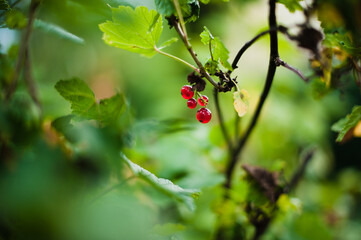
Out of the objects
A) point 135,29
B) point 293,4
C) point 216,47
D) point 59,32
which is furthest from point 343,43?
point 59,32

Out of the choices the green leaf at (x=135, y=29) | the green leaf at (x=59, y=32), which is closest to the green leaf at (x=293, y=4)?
the green leaf at (x=135, y=29)

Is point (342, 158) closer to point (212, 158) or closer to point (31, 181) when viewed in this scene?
point (212, 158)

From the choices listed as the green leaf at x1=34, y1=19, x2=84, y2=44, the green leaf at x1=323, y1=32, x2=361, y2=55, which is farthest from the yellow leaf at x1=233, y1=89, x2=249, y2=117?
the green leaf at x1=34, y1=19, x2=84, y2=44

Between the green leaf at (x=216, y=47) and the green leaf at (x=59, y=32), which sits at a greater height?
the green leaf at (x=59, y=32)

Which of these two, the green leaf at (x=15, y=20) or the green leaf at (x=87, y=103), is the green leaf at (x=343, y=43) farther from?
the green leaf at (x=15, y=20)

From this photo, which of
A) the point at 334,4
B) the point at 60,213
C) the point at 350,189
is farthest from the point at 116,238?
the point at 350,189

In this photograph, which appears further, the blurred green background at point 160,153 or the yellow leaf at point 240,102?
the yellow leaf at point 240,102

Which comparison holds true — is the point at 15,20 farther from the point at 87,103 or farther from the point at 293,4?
the point at 293,4
